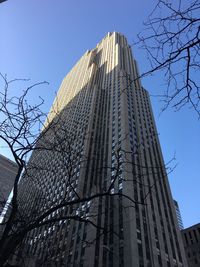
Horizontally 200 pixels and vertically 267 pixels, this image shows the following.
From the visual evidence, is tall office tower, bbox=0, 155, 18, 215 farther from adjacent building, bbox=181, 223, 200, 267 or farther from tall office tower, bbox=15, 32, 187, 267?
adjacent building, bbox=181, 223, 200, 267

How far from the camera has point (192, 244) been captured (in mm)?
80750

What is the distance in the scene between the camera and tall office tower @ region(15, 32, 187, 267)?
38.2ft

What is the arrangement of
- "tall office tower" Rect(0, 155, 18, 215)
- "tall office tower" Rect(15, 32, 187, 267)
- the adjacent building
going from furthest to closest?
the adjacent building, "tall office tower" Rect(15, 32, 187, 267), "tall office tower" Rect(0, 155, 18, 215)

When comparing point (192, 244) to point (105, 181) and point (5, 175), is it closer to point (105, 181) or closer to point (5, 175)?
point (105, 181)

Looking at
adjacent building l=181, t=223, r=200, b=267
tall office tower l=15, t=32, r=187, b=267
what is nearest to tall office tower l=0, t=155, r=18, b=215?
tall office tower l=15, t=32, r=187, b=267

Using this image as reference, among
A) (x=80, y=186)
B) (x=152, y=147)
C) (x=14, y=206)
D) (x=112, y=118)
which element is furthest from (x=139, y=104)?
(x=14, y=206)

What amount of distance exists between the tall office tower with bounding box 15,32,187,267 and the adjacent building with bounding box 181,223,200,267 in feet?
69.2

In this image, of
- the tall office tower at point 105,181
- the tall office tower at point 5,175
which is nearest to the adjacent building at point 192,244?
the tall office tower at point 105,181

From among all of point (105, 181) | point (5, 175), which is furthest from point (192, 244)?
point (5, 175)

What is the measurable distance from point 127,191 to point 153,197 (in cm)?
1106

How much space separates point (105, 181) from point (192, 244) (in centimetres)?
3551

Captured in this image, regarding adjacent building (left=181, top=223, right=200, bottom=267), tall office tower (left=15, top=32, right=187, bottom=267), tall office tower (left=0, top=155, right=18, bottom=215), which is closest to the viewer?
tall office tower (left=0, top=155, right=18, bottom=215)

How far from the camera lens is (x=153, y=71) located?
4.70 metres

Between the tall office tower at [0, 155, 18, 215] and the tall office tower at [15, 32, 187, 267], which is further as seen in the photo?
the tall office tower at [15, 32, 187, 267]
